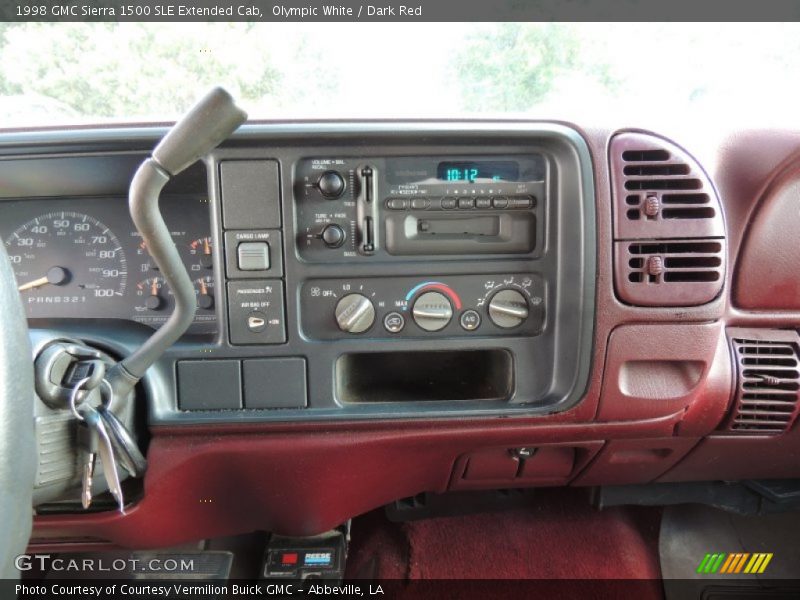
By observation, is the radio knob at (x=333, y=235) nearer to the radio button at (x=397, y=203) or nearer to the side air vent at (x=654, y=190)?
the radio button at (x=397, y=203)

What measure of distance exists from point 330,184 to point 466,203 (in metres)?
0.28

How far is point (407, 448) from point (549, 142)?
73cm

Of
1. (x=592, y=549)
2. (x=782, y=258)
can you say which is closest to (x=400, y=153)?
(x=782, y=258)

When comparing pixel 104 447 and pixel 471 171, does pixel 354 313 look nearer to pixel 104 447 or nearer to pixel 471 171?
pixel 471 171

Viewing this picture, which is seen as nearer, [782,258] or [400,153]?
[400,153]

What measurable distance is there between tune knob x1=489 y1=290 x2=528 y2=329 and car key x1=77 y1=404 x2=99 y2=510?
79 cm

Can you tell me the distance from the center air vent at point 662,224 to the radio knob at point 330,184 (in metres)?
0.56

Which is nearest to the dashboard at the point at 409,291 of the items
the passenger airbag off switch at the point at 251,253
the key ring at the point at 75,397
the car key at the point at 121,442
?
the passenger airbag off switch at the point at 251,253

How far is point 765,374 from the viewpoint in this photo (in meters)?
1.31

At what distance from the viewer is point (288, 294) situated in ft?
3.84

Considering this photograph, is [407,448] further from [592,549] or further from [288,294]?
[592,549]

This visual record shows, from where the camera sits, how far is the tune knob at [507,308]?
121 cm
